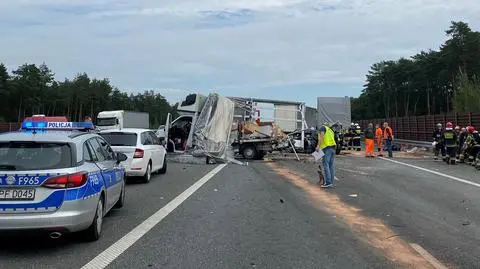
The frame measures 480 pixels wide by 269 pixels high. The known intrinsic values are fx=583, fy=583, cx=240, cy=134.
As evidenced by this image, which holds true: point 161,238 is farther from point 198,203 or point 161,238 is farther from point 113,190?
point 198,203

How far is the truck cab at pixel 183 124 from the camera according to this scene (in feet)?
82.9

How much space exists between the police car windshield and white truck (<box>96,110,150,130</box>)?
3021 centimetres

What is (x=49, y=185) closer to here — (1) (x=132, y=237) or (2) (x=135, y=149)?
(1) (x=132, y=237)

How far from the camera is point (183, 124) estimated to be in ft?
86.7

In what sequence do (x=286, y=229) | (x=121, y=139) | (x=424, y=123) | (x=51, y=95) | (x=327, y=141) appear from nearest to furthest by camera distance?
1. (x=286, y=229)
2. (x=327, y=141)
3. (x=121, y=139)
4. (x=424, y=123)
5. (x=51, y=95)

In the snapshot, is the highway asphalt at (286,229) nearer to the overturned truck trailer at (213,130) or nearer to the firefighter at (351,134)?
the overturned truck trailer at (213,130)

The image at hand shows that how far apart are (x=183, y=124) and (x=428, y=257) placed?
20099 mm

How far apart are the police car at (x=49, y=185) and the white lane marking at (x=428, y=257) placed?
4240mm

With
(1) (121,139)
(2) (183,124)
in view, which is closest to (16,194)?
(1) (121,139)

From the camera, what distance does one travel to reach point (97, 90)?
113375 millimetres

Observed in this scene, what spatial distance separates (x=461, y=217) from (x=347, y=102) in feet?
84.9

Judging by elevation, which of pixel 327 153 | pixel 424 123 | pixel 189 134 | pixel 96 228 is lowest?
pixel 96 228

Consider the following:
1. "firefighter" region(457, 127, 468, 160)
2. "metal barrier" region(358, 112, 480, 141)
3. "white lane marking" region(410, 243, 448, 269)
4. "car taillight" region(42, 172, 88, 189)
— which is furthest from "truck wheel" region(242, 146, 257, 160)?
"car taillight" region(42, 172, 88, 189)

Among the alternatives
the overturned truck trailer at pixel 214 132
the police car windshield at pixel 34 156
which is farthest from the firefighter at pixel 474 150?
the police car windshield at pixel 34 156
